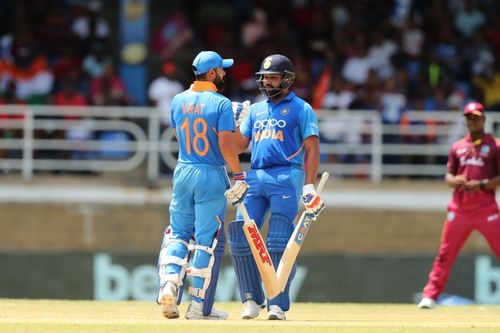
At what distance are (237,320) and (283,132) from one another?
168 centimetres

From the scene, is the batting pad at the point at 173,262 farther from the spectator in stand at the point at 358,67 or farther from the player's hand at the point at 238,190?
the spectator in stand at the point at 358,67

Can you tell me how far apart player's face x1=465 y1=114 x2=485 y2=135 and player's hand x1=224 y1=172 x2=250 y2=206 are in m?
3.93

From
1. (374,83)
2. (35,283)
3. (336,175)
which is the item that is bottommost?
(35,283)

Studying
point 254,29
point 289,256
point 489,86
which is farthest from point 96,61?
point 289,256

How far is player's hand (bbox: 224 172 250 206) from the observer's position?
1195cm

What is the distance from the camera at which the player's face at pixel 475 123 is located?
49.7ft

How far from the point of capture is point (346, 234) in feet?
66.3

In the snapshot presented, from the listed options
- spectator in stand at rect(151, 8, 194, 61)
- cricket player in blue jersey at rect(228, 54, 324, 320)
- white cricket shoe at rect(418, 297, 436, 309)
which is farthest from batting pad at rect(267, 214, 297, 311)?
spectator in stand at rect(151, 8, 194, 61)

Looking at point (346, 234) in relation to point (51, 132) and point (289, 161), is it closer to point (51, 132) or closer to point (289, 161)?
point (51, 132)

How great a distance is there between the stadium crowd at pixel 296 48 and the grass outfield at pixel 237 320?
6307mm

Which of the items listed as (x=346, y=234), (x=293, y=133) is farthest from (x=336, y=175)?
(x=293, y=133)

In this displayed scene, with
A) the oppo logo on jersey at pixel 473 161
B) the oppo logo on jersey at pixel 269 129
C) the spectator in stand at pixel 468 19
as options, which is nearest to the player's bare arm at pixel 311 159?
the oppo logo on jersey at pixel 269 129

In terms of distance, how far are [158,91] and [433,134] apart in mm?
3987

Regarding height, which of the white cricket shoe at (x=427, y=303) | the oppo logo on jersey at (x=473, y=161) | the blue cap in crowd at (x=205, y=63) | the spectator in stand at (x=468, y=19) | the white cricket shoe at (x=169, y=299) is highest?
the spectator in stand at (x=468, y=19)
